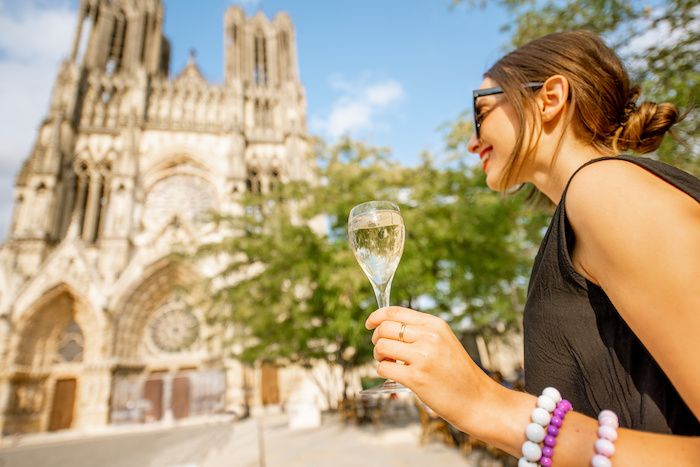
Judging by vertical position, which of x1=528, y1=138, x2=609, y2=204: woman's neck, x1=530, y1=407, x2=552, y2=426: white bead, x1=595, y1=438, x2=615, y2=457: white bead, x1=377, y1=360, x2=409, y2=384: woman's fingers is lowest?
x1=595, y1=438, x2=615, y2=457: white bead

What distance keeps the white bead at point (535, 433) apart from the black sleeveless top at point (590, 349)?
0.83 feet

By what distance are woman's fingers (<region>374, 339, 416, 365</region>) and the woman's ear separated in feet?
2.41

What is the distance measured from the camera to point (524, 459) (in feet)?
2.12

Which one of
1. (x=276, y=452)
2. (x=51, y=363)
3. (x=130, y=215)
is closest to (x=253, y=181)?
(x=130, y=215)

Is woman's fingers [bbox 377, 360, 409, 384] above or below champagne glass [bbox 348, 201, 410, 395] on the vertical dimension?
below

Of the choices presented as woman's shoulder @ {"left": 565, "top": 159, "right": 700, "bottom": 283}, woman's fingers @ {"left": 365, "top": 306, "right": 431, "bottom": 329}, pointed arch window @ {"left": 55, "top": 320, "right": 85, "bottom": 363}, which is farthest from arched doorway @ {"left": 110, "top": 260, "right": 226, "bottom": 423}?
woman's shoulder @ {"left": 565, "top": 159, "right": 700, "bottom": 283}

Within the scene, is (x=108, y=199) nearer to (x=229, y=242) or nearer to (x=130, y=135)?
(x=130, y=135)

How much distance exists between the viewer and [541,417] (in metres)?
0.65

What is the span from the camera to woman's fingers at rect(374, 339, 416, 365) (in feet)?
2.34

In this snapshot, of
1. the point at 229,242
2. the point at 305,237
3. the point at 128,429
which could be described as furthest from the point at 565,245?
the point at 128,429

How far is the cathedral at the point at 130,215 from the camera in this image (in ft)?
52.1

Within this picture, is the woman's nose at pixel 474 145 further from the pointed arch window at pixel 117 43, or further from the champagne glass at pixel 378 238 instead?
the pointed arch window at pixel 117 43

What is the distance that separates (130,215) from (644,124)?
2205 centimetres

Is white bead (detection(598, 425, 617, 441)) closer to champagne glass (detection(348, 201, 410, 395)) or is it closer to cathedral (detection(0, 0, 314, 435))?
champagne glass (detection(348, 201, 410, 395))
